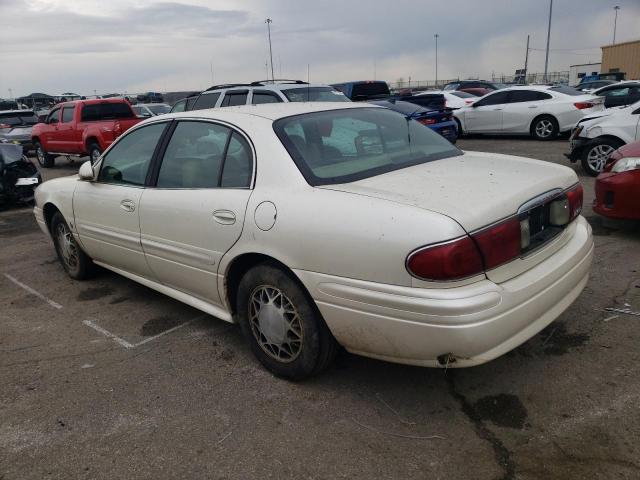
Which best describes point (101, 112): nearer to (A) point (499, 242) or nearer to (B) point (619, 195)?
(B) point (619, 195)

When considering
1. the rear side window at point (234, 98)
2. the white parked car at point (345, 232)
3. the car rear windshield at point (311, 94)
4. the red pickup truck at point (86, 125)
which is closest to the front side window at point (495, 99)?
the car rear windshield at point (311, 94)

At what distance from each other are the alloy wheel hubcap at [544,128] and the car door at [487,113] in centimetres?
105

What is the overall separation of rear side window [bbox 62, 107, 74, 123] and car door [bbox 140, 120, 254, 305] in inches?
458

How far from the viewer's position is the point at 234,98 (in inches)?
397

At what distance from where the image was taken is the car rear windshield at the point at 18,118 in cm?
1739

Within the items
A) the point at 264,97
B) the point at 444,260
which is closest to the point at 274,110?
the point at 444,260

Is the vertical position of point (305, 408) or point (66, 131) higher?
point (66, 131)

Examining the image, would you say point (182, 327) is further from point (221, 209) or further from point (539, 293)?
point (539, 293)

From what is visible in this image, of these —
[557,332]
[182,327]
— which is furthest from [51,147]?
[557,332]

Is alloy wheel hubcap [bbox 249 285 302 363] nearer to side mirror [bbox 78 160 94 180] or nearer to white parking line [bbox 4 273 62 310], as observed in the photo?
side mirror [bbox 78 160 94 180]

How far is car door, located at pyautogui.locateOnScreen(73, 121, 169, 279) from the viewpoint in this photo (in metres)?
3.97

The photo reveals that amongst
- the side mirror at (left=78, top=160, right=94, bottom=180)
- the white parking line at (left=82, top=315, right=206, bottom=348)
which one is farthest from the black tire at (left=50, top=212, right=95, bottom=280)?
the white parking line at (left=82, top=315, right=206, bottom=348)

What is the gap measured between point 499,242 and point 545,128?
499 inches

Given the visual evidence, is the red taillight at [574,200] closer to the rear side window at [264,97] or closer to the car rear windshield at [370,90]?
the rear side window at [264,97]
